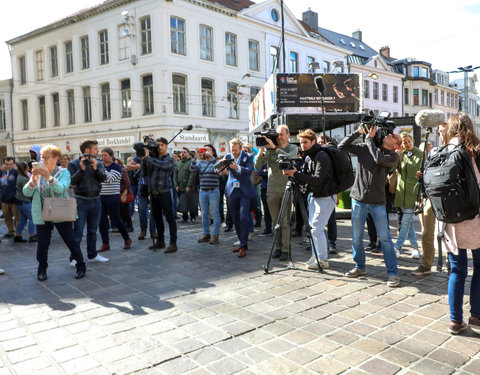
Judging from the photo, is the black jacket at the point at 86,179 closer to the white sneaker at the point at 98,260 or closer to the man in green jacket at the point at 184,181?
the white sneaker at the point at 98,260

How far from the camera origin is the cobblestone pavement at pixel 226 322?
2908 millimetres

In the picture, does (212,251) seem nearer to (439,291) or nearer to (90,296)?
(90,296)

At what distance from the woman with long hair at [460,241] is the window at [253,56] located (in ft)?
86.8

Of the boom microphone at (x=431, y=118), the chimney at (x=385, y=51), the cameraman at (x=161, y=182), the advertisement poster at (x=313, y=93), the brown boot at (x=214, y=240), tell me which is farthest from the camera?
the chimney at (x=385, y=51)

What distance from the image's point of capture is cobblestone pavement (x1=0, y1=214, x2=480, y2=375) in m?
2.91

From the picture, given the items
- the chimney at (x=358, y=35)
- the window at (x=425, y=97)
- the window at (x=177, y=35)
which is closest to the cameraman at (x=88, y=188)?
the window at (x=177, y=35)

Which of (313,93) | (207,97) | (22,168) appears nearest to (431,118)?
(313,93)

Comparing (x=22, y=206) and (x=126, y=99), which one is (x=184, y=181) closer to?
(x=22, y=206)

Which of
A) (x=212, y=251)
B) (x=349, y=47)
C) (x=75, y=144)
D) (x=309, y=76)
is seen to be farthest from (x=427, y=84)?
(x=212, y=251)

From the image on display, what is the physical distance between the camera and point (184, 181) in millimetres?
9836

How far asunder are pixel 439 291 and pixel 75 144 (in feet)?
90.0

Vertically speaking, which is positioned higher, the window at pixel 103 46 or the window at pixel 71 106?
Result: the window at pixel 103 46

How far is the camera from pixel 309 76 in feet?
31.4

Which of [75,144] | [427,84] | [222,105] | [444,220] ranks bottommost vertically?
[444,220]
